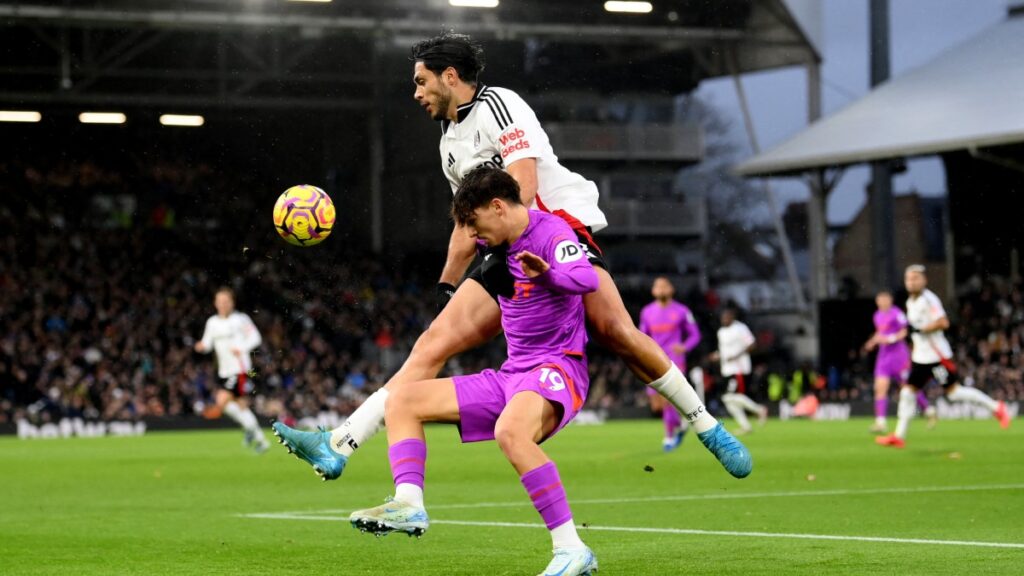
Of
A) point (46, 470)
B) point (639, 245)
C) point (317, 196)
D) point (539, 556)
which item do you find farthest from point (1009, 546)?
point (639, 245)

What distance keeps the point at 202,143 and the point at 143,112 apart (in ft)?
11.0

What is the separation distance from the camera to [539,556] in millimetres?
8023

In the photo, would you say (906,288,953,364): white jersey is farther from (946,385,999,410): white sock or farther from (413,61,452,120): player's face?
(413,61,452,120): player's face

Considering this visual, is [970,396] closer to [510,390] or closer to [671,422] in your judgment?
[671,422]

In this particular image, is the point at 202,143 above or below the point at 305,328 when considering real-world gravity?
above

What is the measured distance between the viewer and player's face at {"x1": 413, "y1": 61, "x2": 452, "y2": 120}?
8.00 meters

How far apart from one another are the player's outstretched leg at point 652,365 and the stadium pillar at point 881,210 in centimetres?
3206

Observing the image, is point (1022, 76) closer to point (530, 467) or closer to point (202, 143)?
point (202, 143)

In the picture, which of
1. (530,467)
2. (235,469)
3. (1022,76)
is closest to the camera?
(530,467)

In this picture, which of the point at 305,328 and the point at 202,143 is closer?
the point at 305,328

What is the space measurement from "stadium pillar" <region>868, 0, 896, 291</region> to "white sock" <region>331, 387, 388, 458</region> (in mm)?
32683

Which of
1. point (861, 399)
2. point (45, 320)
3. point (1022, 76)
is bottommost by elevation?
point (861, 399)

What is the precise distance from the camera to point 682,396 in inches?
314

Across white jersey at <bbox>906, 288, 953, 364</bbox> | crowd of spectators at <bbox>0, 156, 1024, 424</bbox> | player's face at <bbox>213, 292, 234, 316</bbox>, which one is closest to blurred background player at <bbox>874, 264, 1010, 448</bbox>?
white jersey at <bbox>906, 288, 953, 364</bbox>
